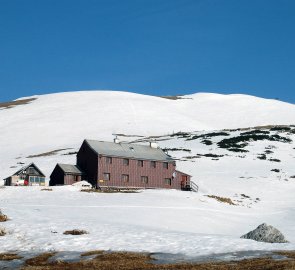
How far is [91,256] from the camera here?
78.0 feet

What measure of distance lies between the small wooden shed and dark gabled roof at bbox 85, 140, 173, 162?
4363 millimetres

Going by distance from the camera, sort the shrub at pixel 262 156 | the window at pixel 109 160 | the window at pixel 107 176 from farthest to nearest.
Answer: the shrub at pixel 262 156 < the window at pixel 109 160 < the window at pixel 107 176

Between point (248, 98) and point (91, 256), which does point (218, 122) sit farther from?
point (91, 256)

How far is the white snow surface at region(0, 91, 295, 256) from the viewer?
28844 millimetres

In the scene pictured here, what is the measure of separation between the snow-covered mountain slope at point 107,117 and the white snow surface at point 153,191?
1.08 ft

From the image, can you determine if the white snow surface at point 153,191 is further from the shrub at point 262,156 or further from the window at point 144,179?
the window at point 144,179

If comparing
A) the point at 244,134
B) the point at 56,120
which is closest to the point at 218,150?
the point at 244,134

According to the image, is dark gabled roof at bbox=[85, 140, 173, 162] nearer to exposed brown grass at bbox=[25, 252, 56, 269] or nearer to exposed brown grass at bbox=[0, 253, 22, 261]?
exposed brown grass at bbox=[0, 253, 22, 261]

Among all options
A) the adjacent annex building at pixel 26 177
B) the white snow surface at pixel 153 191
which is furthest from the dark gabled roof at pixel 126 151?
the adjacent annex building at pixel 26 177

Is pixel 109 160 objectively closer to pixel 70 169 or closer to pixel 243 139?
pixel 70 169

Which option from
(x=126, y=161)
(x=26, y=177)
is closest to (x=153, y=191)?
(x=126, y=161)

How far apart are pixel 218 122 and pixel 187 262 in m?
142

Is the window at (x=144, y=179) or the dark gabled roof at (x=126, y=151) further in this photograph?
the window at (x=144, y=179)

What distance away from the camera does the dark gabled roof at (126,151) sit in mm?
73475
